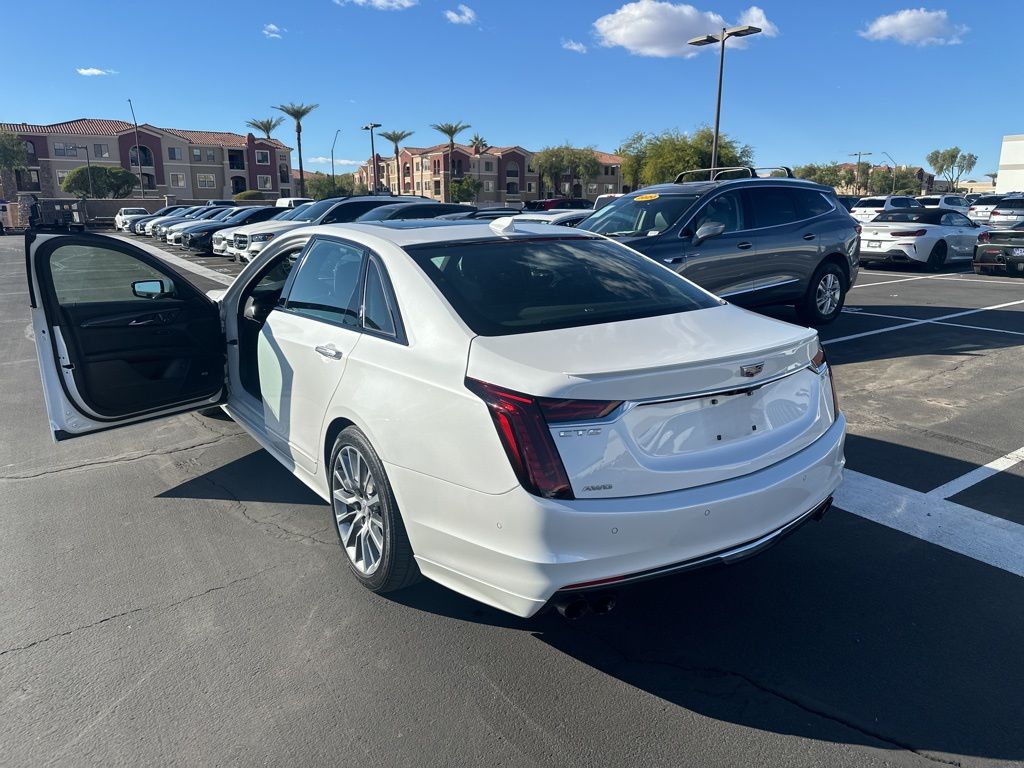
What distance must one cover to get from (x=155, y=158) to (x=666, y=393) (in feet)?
319

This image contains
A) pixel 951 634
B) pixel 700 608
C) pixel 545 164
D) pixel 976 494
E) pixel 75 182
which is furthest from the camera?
pixel 545 164

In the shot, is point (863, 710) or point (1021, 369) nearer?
point (863, 710)

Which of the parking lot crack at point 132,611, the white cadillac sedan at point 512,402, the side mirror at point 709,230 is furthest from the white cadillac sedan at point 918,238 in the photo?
the parking lot crack at point 132,611

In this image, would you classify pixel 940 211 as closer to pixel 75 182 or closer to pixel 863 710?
pixel 863 710

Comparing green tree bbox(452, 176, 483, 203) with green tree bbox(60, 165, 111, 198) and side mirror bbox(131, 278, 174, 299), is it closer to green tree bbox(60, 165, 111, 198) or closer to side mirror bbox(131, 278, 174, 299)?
green tree bbox(60, 165, 111, 198)

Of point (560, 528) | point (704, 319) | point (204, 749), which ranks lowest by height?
point (204, 749)

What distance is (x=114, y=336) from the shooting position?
438 cm

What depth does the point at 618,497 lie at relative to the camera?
2455 millimetres

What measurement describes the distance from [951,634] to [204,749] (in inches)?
111

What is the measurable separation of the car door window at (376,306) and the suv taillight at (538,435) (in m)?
0.90

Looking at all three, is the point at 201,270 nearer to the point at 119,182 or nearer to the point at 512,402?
the point at 512,402

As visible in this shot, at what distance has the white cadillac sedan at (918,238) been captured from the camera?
15.3 meters

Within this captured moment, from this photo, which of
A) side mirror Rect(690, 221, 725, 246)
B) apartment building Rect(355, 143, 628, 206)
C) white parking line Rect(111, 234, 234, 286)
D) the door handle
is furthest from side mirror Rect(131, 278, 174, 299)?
apartment building Rect(355, 143, 628, 206)

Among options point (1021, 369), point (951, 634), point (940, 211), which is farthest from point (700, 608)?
point (940, 211)
